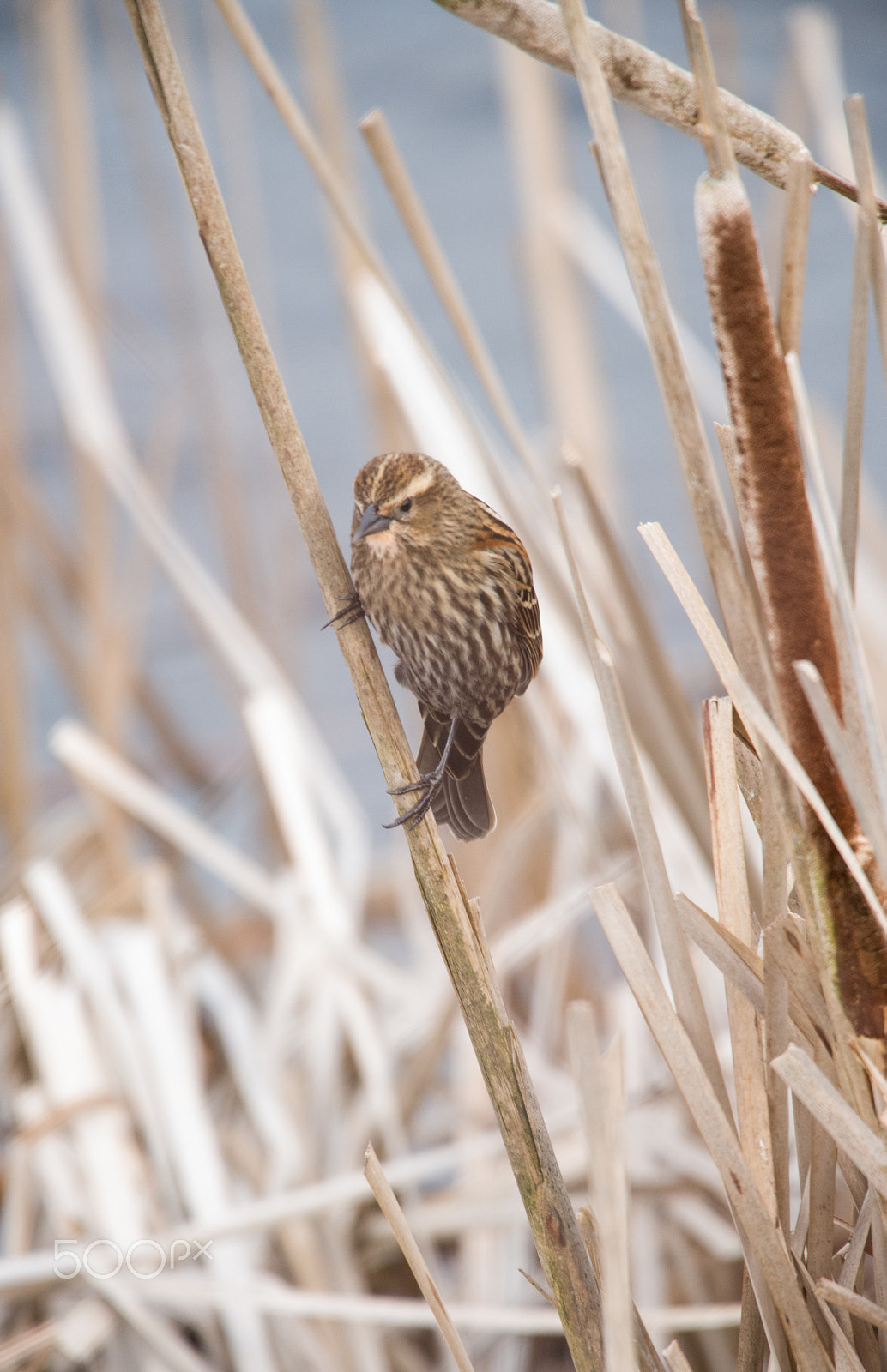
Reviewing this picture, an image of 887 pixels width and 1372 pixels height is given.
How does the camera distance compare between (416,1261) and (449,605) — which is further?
A: (449,605)

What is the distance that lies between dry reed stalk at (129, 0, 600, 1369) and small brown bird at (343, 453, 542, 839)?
0.14m

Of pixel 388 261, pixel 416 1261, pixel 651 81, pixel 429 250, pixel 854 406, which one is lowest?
pixel 416 1261

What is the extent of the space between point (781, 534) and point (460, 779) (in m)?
0.45

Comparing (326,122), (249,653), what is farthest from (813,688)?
(326,122)

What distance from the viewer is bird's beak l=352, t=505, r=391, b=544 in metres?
0.75

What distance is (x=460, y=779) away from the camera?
85 centimetres

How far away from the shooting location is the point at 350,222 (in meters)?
0.83

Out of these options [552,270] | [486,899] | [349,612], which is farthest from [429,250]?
[552,270]

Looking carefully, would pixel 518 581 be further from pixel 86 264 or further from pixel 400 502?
pixel 86 264

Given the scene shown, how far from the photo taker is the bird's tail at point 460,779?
823 millimetres

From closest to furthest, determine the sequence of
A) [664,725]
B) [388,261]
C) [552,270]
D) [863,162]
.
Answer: [863,162] → [664,725] → [552,270] → [388,261]

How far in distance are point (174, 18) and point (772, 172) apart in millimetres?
1641

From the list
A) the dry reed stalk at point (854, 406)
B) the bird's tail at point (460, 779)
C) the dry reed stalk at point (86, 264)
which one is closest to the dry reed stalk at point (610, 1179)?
the dry reed stalk at point (854, 406)

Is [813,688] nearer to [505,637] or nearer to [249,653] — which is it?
[505,637]
